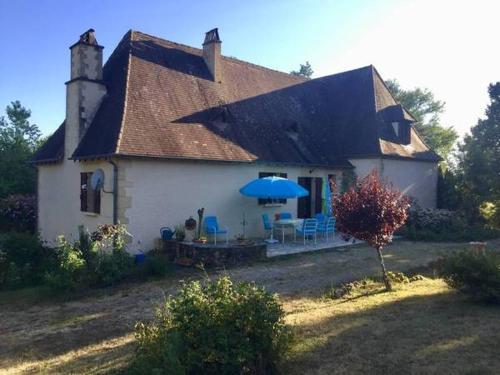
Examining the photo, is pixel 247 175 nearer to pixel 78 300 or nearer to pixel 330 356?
pixel 78 300

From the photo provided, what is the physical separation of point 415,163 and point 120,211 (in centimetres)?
1469

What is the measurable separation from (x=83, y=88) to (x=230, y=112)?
562 cm

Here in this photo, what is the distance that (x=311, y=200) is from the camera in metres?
18.9

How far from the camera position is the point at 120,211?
12742 mm

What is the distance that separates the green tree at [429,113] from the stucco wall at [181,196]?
2841cm

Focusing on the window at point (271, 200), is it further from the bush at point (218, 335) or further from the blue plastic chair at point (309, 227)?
the bush at point (218, 335)

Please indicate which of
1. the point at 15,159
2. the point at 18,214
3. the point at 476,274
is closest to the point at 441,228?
the point at 476,274

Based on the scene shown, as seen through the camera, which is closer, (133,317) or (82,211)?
(133,317)

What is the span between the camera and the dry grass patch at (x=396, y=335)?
5.01 m

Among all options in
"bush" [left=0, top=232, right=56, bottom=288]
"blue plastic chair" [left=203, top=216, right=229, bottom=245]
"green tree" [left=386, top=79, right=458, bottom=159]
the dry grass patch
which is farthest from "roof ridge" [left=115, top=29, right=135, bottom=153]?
"green tree" [left=386, top=79, right=458, bottom=159]

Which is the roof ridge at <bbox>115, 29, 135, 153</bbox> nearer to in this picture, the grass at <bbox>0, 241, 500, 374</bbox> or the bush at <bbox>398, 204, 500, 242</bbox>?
the grass at <bbox>0, 241, 500, 374</bbox>

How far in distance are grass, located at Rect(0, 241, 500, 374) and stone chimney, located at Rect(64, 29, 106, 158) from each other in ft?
19.6

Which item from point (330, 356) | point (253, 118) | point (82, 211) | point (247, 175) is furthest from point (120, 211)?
point (330, 356)

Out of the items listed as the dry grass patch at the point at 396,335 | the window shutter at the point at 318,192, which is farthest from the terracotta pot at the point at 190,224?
the window shutter at the point at 318,192
